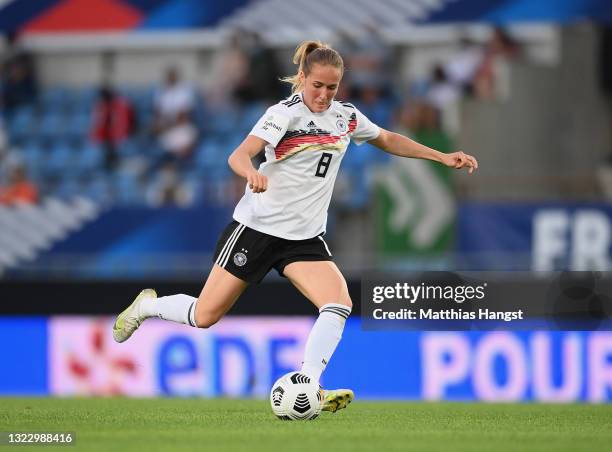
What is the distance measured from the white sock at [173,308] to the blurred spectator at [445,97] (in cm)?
751

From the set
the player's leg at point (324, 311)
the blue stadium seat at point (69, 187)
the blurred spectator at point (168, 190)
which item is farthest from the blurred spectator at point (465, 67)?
the player's leg at point (324, 311)

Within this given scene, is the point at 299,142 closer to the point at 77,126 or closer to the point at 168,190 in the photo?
the point at 168,190

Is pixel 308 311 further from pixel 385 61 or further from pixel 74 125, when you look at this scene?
pixel 74 125

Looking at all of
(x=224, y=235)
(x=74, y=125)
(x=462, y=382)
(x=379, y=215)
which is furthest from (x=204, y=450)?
(x=74, y=125)

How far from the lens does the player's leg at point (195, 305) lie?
25.1 ft

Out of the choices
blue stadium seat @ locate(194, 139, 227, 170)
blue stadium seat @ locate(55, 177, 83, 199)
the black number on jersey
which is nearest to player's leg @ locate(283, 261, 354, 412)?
the black number on jersey

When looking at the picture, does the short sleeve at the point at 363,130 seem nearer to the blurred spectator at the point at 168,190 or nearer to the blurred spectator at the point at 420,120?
the blurred spectator at the point at 420,120

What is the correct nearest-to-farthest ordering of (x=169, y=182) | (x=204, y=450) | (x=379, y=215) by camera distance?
(x=204, y=450)
(x=379, y=215)
(x=169, y=182)

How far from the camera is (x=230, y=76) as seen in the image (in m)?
17.0

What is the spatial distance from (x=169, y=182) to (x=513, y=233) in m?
4.07

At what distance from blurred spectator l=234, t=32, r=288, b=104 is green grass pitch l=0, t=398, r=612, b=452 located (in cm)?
790

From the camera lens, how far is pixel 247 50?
1675 centimetres

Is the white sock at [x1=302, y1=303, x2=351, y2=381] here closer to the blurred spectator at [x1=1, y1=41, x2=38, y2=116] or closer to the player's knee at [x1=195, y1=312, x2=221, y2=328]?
the player's knee at [x1=195, y1=312, x2=221, y2=328]

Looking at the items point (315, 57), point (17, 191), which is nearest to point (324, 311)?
point (315, 57)
